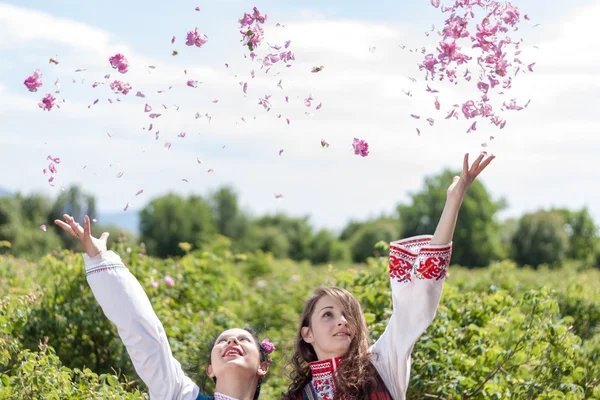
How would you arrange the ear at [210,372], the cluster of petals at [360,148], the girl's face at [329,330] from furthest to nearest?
the cluster of petals at [360,148], the ear at [210,372], the girl's face at [329,330]

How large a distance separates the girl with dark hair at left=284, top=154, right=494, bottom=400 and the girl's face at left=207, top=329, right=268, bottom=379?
0.57ft

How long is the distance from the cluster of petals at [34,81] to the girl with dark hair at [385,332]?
5.27 ft

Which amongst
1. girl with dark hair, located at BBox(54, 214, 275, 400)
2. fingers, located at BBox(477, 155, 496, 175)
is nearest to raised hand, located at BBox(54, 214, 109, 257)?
girl with dark hair, located at BBox(54, 214, 275, 400)

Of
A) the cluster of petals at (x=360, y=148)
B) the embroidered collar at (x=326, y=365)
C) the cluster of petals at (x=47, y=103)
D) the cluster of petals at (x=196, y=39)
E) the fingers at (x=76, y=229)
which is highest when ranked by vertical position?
the cluster of petals at (x=196, y=39)

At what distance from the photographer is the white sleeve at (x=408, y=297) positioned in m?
2.68

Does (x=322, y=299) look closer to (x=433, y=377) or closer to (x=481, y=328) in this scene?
(x=433, y=377)

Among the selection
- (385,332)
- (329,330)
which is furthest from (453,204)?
(329,330)

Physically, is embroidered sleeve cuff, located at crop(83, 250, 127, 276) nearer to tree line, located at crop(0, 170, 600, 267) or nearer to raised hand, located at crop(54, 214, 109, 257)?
raised hand, located at crop(54, 214, 109, 257)

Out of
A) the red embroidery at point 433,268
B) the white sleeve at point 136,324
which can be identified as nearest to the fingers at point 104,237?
the white sleeve at point 136,324

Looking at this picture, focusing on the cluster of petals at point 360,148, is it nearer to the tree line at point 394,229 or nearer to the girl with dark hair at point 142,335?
the girl with dark hair at point 142,335

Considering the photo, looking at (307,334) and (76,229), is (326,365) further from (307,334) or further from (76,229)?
(76,229)

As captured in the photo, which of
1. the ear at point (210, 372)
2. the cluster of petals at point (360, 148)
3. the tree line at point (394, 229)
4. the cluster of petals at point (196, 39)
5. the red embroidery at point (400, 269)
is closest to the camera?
the red embroidery at point (400, 269)

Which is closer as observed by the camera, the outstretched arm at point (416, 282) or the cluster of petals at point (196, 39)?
the outstretched arm at point (416, 282)

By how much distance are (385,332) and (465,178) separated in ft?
2.15
